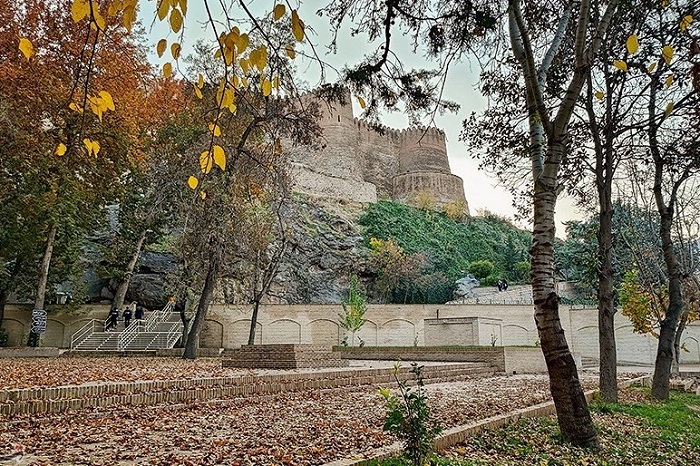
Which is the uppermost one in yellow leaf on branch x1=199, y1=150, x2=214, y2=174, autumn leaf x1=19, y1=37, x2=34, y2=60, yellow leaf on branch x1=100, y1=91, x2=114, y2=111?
autumn leaf x1=19, y1=37, x2=34, y2=60

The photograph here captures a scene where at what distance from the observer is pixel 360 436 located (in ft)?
16.8

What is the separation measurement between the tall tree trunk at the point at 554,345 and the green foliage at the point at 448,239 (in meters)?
34.5

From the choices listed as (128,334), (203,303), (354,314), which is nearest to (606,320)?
(203,303)

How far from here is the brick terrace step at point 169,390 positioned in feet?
19.7

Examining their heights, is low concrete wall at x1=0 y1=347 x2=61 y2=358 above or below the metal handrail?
below

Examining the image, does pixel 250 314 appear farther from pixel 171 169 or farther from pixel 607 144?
pixel 607 144

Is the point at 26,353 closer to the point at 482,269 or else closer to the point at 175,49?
the point at 175,49

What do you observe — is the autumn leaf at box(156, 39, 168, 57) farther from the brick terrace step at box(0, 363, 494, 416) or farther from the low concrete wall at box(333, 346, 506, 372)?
the low concrete wall at box(333, 346, 506, 372)

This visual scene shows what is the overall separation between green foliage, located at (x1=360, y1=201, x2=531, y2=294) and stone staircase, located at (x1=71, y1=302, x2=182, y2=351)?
837 inches

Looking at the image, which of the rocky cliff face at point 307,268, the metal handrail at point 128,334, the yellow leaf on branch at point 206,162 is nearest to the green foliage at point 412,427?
the yellow leaf on branch at point 206,162

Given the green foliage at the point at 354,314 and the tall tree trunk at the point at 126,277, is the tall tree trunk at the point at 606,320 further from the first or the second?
the tall tree trunk at the point at 126,277

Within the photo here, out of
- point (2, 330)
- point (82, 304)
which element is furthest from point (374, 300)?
point (2, 330)

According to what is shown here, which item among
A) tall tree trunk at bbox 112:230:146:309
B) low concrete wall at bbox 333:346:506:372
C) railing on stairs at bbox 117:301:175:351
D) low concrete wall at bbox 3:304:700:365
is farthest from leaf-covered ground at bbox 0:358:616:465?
tall tree trunk at bbox 112:230:146:309

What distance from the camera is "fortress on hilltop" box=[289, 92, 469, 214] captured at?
5547 cm
